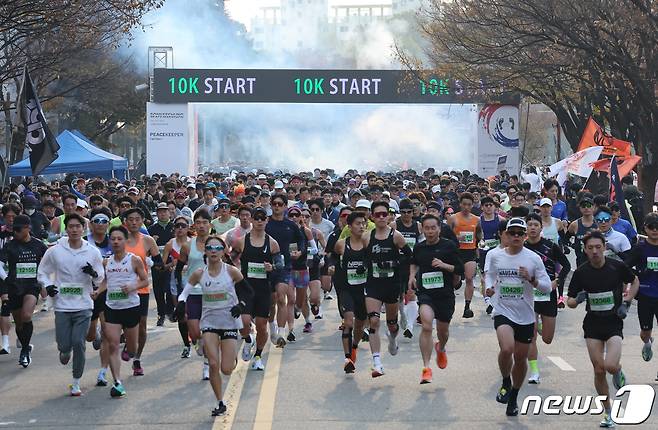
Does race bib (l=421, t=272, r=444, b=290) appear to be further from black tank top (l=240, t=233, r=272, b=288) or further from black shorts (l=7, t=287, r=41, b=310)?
black shorts (l=7, t=287, r=41, b=310)

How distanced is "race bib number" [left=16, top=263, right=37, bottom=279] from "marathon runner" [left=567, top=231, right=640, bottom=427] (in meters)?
6.10

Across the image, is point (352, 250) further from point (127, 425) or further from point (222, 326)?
point (127, 425)

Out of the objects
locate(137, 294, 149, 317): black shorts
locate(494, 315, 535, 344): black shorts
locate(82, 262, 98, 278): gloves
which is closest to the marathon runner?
locate(494, 315, 535, 344): black shorts

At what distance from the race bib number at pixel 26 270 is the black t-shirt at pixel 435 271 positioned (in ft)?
14.0

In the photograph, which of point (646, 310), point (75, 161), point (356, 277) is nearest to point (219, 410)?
point (356, 277)

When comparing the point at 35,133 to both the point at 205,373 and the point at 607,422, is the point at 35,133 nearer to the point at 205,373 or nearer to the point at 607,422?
the point at 205,373

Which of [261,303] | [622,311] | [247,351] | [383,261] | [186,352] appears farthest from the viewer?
[186,352]

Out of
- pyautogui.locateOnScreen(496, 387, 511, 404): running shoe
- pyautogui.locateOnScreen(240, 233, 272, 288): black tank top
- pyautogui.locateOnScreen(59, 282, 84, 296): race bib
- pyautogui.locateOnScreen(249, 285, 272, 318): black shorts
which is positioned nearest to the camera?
pyautogui.locateOnScreen(496, 387, 511, 404): running shoe

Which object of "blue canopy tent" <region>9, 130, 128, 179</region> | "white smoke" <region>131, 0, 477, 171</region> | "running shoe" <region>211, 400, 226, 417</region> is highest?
"white smoke" <region>131, 0, 477, 171</region>

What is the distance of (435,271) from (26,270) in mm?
4581

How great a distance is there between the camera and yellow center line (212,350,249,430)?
978 centimetres

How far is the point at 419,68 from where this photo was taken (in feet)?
122

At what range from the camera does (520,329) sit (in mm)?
10211

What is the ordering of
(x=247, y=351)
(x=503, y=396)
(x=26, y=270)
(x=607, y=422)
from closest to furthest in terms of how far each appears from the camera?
1. (x=607, y=422)
2. (x=503, y=396)
3. (x=247, y=351)
4. (x=26, y=270)
